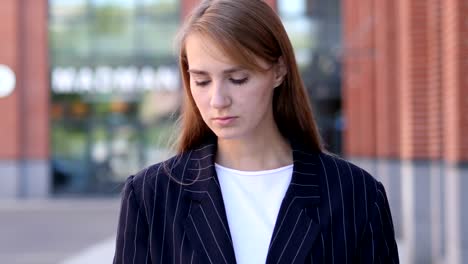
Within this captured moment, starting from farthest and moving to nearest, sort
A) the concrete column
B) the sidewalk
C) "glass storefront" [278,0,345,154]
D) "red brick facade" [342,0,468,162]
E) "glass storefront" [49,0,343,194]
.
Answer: "glass storefront" [49,0,343,194], "glass storefront" [278,0,345,154], the sidewalk, the concrete column, "red brick facade" [342,0,468,162]

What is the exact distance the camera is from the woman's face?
2.45 meters

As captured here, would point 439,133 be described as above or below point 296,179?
below

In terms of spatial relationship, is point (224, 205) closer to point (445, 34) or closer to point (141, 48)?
point (445, 34)

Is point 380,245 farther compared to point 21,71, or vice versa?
point 21,71

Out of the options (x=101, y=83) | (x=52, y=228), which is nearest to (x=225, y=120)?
(x=52, y=228)

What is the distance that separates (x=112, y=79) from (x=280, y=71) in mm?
31475

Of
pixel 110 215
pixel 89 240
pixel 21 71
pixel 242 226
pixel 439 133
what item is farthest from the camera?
pixel 21 71

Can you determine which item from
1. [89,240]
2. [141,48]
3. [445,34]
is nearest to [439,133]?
[445,34]

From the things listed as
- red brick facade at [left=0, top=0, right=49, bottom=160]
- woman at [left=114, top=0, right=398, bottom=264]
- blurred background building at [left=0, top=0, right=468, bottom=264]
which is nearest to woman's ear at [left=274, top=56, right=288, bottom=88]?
woman at [left=114, top=0, right=398, bottom=264]

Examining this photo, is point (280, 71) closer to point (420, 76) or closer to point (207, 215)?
point (207, 215)

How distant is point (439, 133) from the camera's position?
11.7 metres

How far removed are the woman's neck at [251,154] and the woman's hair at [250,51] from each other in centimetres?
8

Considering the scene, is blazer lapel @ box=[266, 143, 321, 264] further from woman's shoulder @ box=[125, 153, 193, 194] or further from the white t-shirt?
woman's shoulder @ box=[125, 153, 193, 194]

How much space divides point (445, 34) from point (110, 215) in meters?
16.0
